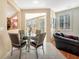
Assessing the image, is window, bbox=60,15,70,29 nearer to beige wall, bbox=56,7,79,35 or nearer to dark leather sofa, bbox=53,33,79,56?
beige wall, bbox=56,7,79,35


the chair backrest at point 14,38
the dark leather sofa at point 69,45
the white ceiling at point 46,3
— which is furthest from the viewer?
the white ceiling at point 46,3

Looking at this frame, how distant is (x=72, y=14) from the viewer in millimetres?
9125

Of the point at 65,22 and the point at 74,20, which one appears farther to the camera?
the point at 65,22

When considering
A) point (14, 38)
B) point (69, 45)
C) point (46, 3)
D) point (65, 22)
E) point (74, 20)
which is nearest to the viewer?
point (14, 38)

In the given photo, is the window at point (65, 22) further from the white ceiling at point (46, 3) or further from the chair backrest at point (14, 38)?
the chair backrest at point (14, 38)

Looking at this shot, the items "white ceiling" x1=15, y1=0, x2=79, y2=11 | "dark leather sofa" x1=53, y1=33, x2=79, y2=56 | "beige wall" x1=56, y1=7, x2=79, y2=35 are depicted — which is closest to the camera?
"dark leather sofa" x1=53, y1=33, x2=79, y2=56

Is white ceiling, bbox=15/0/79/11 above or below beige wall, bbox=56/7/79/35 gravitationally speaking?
above

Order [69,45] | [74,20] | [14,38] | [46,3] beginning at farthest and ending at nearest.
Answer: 1. [74,20]
2. [46,3]
3. [69,45]
4. [14,38]

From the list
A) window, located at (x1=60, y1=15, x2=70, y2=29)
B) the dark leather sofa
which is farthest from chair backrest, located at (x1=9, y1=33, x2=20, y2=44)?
window, located at (x1=60, y1=15, x2=70, y2=29)

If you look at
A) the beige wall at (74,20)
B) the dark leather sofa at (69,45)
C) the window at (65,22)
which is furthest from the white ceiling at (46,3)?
the window at (65,22)

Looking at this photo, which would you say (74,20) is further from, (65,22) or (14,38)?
(14,38)

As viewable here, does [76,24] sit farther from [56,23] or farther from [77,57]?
[77,57]

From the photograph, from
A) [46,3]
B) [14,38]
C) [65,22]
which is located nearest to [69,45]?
[14,38]

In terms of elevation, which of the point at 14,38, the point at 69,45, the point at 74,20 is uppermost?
the point at 74,20
